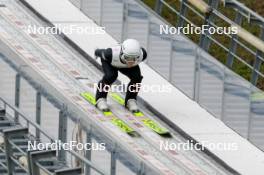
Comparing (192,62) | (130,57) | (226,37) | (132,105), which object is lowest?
(226,37)

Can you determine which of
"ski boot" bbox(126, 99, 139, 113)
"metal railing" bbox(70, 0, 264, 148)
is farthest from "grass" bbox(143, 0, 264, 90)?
"ski boot" bbox(126, 99, 139, 113)

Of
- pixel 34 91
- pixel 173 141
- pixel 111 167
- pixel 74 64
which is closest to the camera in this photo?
pixel 111 167

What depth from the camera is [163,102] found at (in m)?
24.8

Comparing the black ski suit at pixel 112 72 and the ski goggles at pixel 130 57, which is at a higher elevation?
the ski goggles at pixel 130 57

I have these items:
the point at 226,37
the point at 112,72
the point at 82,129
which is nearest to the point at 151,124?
the point at 112,72

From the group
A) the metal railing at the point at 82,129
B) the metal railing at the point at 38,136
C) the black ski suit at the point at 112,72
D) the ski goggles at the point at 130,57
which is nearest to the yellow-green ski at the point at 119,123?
the black ski suit at the point at 112,72

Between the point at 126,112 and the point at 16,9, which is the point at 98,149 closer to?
the point at 126,112

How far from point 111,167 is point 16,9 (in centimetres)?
786

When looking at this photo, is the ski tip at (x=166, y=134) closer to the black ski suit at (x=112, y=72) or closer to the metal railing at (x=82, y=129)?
the black ski suit at (x=112, y=72)

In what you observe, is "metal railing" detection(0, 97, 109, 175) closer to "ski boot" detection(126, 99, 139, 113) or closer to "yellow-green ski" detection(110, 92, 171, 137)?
"ski boot" detection(126, 99, 139, 113)

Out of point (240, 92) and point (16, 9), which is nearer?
point (240, 92)

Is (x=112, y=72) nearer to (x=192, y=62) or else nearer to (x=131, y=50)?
(x=131, y=50)

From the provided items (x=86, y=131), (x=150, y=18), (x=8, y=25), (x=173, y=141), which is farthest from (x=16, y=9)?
(x=86, y=131)

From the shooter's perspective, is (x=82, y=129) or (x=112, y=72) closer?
(x=82, y=129)
